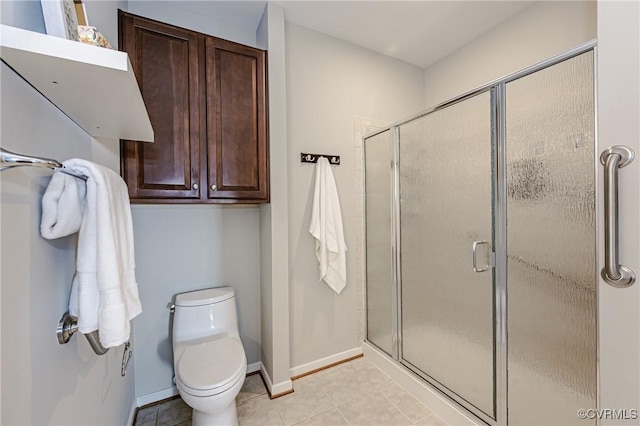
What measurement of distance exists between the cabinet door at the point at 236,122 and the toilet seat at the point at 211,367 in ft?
2.93

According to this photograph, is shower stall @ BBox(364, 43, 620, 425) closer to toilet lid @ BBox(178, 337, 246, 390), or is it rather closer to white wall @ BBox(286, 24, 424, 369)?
white wall @ BBox(286, 24, 424, 369)

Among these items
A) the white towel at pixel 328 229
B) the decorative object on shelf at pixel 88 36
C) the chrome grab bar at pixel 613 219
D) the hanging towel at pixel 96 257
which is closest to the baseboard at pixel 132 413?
the hanging towel at pixel 96 257

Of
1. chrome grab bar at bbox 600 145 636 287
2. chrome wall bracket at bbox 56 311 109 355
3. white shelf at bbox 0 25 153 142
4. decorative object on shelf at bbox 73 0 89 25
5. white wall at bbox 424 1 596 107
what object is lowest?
chrome wall bracket at bbox 56 311 109 355

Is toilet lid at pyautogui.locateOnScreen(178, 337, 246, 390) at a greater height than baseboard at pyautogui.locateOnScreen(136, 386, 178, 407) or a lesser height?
greater

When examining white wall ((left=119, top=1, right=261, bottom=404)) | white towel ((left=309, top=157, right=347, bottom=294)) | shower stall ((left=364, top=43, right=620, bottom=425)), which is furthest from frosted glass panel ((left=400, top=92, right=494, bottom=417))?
white wall ((left=119, top=1, right=261, bottom=404))

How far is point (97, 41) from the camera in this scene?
776 millimetres

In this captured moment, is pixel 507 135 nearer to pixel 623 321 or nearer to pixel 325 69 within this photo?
pixel 623 321

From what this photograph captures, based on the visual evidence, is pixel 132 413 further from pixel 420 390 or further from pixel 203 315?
pixel 420 390

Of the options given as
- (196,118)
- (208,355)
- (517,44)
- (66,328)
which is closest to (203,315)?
(208,355)

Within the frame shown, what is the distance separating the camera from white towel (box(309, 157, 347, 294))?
6.63 feet

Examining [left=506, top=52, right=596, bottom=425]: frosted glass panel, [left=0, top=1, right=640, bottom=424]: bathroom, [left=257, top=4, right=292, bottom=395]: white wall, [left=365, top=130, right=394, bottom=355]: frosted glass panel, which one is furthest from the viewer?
[left=365, top=130, right=394, bottom=355]: frosted glass panel

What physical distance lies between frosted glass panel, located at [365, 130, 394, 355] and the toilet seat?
1171mm

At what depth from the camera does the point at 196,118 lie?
158 cm

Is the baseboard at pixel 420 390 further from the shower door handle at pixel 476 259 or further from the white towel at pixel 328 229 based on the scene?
the shower door handle at pixel 476 259
